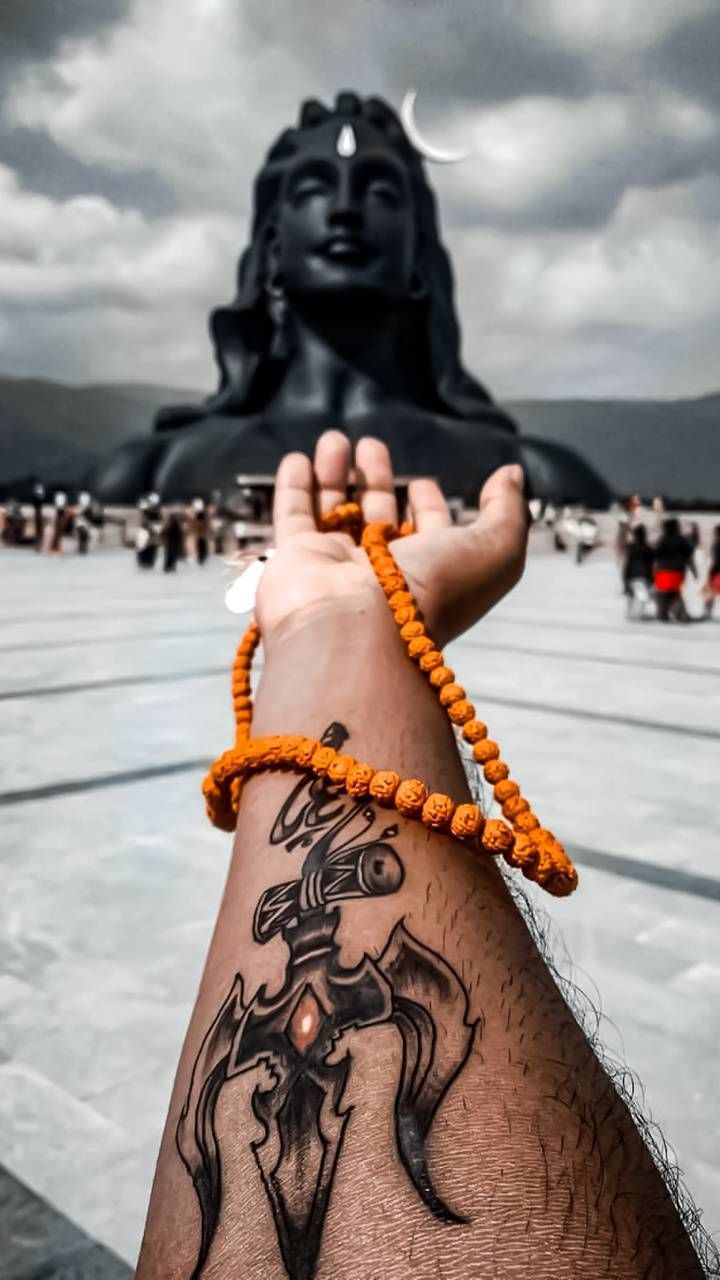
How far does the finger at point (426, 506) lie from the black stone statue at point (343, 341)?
50.4 ft

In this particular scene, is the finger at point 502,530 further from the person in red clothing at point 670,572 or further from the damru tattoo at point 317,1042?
the person in red clothing at point 670,572

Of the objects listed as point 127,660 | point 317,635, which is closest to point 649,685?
point 127,660

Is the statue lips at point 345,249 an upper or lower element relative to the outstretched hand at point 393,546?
upper

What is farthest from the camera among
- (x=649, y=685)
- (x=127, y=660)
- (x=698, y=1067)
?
(x=127, y=660)

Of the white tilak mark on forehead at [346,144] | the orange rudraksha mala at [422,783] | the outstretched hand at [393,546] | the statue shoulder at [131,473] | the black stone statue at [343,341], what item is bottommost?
the orange rudraksha mala at [422,783]

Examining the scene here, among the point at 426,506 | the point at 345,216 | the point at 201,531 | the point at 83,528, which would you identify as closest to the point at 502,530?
the point at 426,506

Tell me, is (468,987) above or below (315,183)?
below

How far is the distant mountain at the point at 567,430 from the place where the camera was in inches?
1629

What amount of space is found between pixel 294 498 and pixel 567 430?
45.5m

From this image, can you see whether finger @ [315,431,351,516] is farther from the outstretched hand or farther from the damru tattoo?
the damru tattoo

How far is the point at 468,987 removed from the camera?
79 centimetres

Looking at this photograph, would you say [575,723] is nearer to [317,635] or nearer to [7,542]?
[317,635]

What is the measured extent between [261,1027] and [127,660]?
15.2 ft

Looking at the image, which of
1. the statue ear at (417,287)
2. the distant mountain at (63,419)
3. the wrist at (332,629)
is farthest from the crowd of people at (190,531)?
the distant mountain at (63,419)
